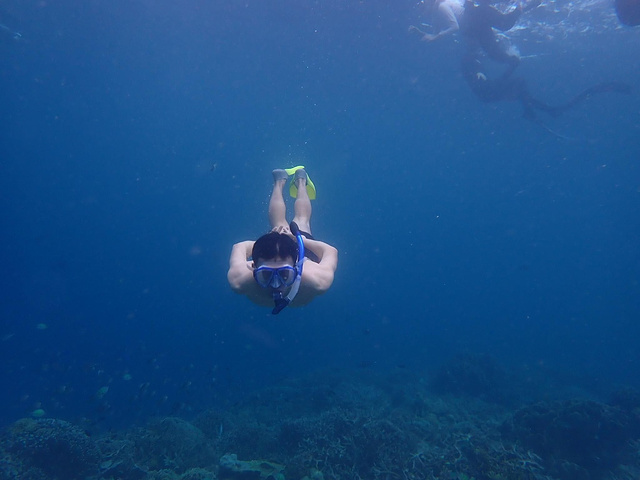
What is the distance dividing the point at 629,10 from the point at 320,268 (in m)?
15.4

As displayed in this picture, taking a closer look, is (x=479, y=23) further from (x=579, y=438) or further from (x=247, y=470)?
(x=247, y=470)

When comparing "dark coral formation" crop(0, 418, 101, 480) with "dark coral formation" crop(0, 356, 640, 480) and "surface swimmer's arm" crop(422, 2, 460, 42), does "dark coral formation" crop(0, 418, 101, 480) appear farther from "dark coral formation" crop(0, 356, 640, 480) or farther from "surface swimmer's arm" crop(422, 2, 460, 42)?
"surface swimmer's arm" crop(422, 2, 460, 42)

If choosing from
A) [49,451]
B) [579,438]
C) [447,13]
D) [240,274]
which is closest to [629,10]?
[447,13]

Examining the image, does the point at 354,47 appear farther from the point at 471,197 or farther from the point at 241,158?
the point at 471,197

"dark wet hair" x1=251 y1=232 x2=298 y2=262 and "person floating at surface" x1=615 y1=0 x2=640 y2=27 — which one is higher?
"person floating at surface" x1=615 y1=0 x2=640 y2=27

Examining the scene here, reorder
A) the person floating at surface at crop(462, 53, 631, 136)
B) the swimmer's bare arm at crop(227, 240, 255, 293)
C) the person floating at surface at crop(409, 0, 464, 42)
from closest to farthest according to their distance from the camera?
the swimmer's bare arm at crop(227, 240, 255, 293) → the person floating at surface at crop(409, 0, 464, 42) → the person floating at surface at crop(462, 53, 631, 136)

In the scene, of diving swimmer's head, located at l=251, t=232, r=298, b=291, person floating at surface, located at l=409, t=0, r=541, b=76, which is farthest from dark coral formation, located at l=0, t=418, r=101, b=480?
person floating at surface, located at l=409, t=0, r=541, b=76

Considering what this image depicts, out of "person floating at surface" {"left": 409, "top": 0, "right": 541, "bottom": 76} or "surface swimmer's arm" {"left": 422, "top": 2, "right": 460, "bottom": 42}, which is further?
"surface swimmer's arm" {"left": 422, "top": 2, "right": 460, "bottom": 42}

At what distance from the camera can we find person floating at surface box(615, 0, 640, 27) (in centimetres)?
1173

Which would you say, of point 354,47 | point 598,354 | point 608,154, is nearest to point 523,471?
point 354,47

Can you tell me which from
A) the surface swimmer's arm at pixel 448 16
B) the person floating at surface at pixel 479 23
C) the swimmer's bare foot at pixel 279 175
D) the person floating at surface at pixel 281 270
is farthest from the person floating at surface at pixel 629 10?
the person floating at surface at pixel 281 270

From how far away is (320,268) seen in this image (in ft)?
13.9

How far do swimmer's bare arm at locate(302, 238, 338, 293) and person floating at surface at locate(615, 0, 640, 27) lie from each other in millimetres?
14936

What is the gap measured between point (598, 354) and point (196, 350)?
47.0 metres
